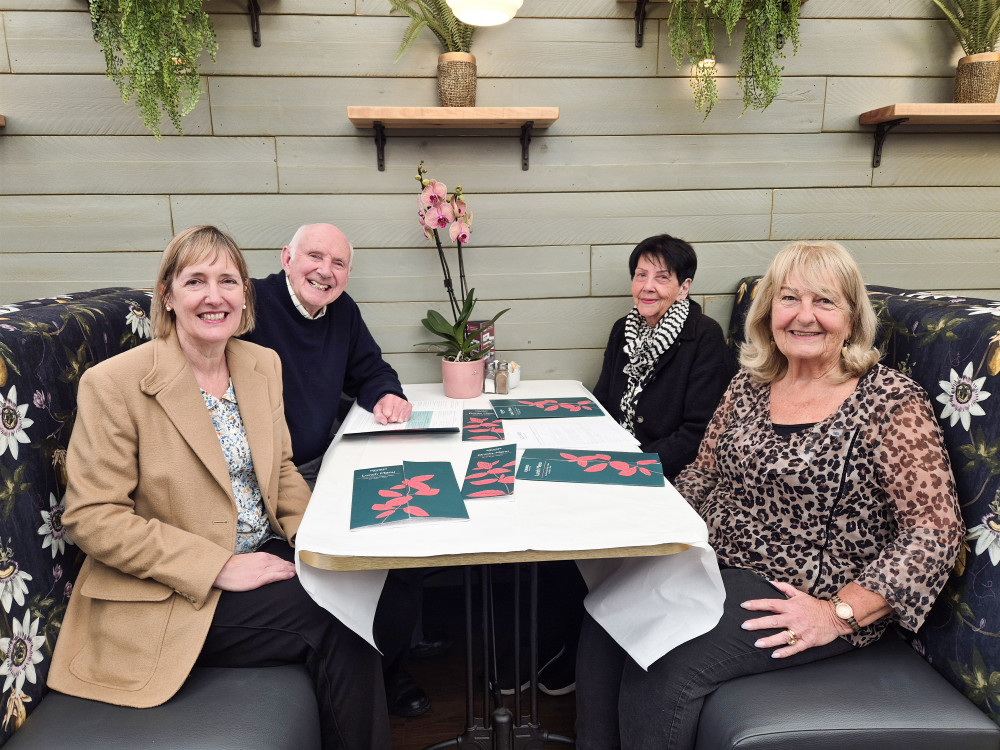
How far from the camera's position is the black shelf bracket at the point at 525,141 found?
84.1 inches

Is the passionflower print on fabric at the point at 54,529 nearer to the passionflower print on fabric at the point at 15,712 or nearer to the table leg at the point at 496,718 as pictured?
the passionflower print on fabric at the point at 15,712

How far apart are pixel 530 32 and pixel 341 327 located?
3.94 feet

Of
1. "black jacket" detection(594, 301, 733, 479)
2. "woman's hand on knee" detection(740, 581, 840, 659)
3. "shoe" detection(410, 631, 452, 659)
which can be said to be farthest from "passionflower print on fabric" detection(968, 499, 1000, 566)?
"shoe" detection(410, 631, 452, 659)

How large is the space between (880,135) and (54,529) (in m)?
2.73

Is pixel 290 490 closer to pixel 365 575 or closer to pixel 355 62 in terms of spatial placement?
pixel 365 575

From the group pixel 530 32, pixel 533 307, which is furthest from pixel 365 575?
pixel 530 32

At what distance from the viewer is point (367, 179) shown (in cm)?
220

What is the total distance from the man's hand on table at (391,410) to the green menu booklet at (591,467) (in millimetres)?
449

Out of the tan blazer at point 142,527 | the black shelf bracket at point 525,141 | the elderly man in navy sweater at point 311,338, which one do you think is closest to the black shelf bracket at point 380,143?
the elderly man in navy sweater at point 311,338

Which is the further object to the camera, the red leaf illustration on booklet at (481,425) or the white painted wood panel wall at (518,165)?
the white painted wood panel wall at (518,165)

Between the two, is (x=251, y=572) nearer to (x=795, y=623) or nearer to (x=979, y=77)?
(x=795, y=623)

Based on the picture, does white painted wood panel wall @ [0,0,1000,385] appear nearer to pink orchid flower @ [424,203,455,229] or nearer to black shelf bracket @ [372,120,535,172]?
black shelf bracket @ [372,120,535,172]

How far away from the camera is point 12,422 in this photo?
3.70 ft

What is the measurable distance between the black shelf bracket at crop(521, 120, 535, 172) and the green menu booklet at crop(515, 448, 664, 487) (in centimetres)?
117
